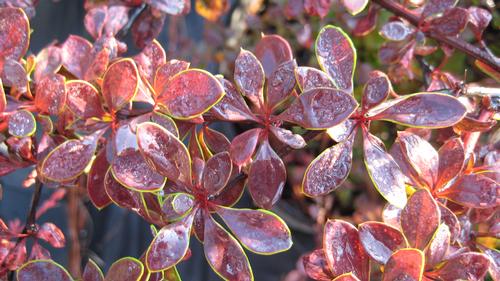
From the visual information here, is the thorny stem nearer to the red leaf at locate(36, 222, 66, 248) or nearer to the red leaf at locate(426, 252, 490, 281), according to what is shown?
the red leaf at locate(426, 252, 490, 281)

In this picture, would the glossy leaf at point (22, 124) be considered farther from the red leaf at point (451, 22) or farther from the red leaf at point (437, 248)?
the red leaf at point (451, 22)

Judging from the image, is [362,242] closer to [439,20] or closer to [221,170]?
[221,170]

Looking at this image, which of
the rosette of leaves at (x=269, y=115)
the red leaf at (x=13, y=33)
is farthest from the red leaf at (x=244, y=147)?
the red leaf at (x=13, y=33)

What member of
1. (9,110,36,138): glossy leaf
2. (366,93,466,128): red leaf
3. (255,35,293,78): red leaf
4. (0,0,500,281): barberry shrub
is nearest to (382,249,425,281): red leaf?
(0,0,500,281): barberry shrub

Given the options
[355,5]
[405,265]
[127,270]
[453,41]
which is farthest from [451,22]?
[127,270]

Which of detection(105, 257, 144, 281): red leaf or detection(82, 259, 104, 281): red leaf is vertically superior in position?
detection(105, 257, 144, 281): red leaf

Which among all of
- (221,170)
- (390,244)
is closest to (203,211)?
(221,170)
